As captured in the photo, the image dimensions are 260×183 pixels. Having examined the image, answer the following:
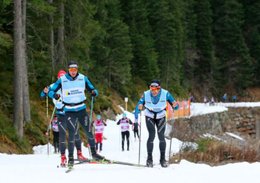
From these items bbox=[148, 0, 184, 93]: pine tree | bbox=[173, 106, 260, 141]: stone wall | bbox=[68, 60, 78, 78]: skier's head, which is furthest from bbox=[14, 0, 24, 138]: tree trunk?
bbox=[148, 0, 184, 93]: pine tree

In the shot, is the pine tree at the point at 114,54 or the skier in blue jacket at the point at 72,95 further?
the pine tree at the point at 114,54

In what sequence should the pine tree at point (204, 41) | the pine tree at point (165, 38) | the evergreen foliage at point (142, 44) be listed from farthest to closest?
the pine tree at point (204, 41), the pine tree at point (165, 38), the evergreen foliage at point (142, 44)

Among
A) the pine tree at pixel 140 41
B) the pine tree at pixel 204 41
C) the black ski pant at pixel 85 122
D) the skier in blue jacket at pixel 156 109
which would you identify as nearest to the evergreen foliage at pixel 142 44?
the pine tree at pixel 204 41

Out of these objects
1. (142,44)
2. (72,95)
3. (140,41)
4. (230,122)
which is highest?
(140,41)

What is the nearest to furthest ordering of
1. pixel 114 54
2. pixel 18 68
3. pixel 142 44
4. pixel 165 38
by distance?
pixel 18 68, pixel 114 54, pixel 142 44, pixel 165 38

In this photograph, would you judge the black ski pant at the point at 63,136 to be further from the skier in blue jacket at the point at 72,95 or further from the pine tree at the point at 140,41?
the pine tree at the point at 140,41

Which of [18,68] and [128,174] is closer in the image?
[128,174]

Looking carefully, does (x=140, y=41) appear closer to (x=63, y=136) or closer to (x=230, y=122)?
(x=230, y=122)

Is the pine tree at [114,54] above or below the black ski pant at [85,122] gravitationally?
above

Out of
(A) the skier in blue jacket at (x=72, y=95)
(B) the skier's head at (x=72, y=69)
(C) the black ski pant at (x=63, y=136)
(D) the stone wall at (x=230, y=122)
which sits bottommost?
(D) the stone wall at (x=230, y=122)

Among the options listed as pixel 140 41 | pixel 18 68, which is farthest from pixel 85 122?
pixel 140 41

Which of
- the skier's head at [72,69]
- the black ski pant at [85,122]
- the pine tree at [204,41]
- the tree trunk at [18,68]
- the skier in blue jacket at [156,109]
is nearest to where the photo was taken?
the skier's head at [72,69]

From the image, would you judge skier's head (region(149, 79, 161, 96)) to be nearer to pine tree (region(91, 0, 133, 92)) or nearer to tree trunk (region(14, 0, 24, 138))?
tree trunk (region(14, 0, 24, 138))

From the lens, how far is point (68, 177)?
8.04 m
